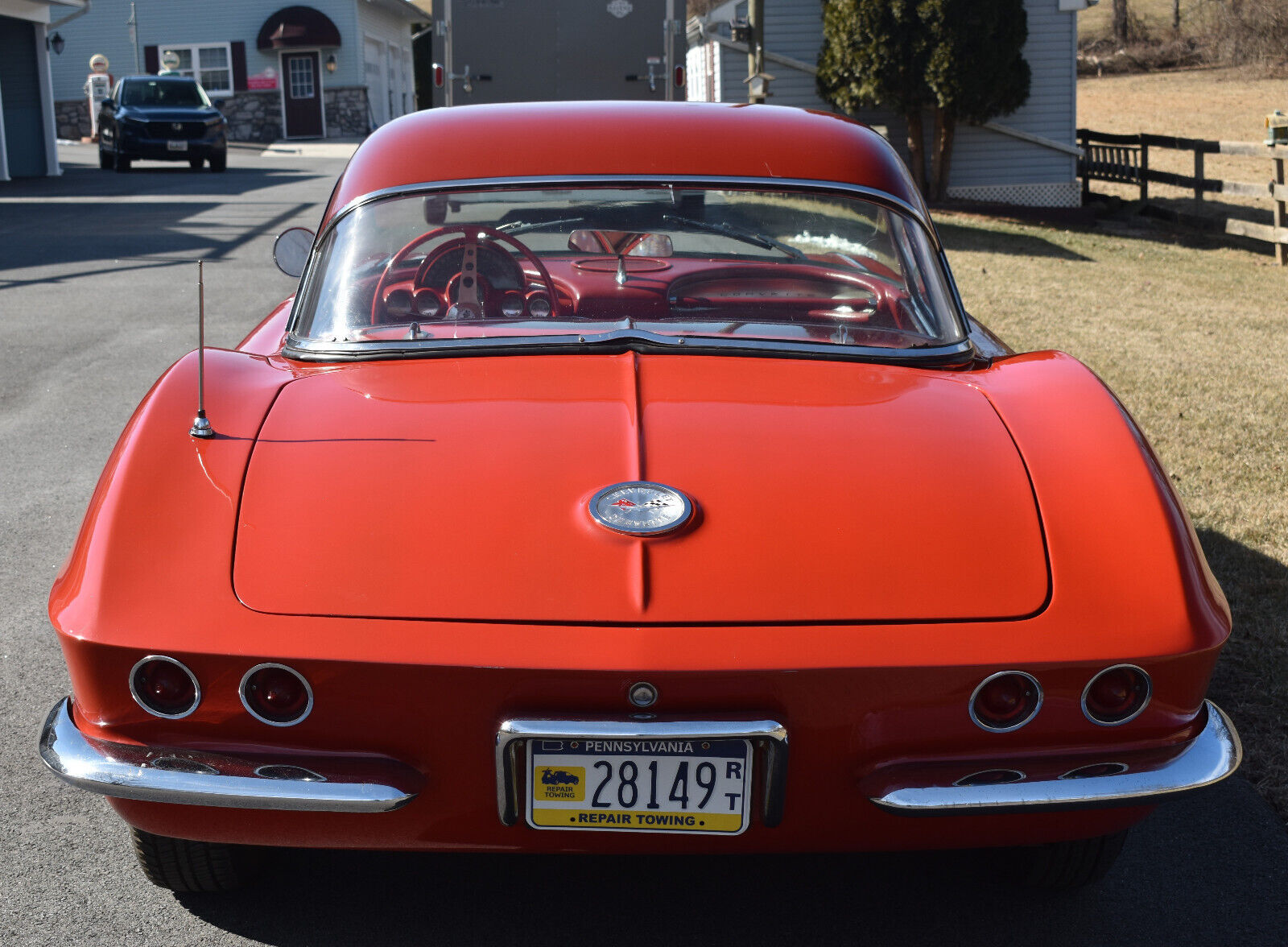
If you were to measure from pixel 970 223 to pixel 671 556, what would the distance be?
51.9 ft

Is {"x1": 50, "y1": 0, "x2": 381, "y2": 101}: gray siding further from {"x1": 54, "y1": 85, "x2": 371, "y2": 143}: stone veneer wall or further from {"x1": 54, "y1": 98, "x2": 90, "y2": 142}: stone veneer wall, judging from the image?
{"x1": 54, "y1": 85, "x2": 371, "y2": 143}: stone veneer wall

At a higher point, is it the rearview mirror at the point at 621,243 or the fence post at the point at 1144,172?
the fence post at the point at 1144,172

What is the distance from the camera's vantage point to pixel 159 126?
75.5ft

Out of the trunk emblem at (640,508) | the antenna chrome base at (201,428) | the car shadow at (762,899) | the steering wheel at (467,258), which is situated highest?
the steering wheel at (467,258)

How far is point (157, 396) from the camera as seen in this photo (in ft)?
8.91

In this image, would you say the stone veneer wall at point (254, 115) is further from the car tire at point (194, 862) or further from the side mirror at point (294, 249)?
the car tire at point (194, 862)

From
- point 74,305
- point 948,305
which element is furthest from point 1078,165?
point 948,305

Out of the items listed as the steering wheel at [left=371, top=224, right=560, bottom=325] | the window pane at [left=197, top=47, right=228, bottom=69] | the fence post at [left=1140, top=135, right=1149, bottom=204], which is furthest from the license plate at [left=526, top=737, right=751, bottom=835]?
the window pane at [left=197, top=47, right=228, bottom=69]

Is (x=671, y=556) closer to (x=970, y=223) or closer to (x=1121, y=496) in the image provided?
(x=1121, y=496)

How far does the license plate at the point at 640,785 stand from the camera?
210 centimetres

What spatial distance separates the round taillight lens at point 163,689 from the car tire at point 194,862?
0.41 metres

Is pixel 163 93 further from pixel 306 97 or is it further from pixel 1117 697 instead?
pixel 1117 697

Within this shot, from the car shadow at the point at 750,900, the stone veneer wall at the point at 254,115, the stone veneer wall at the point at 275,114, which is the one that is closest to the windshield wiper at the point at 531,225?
the car shadow at the point at 750,900

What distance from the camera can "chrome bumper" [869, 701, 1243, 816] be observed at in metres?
2.12
